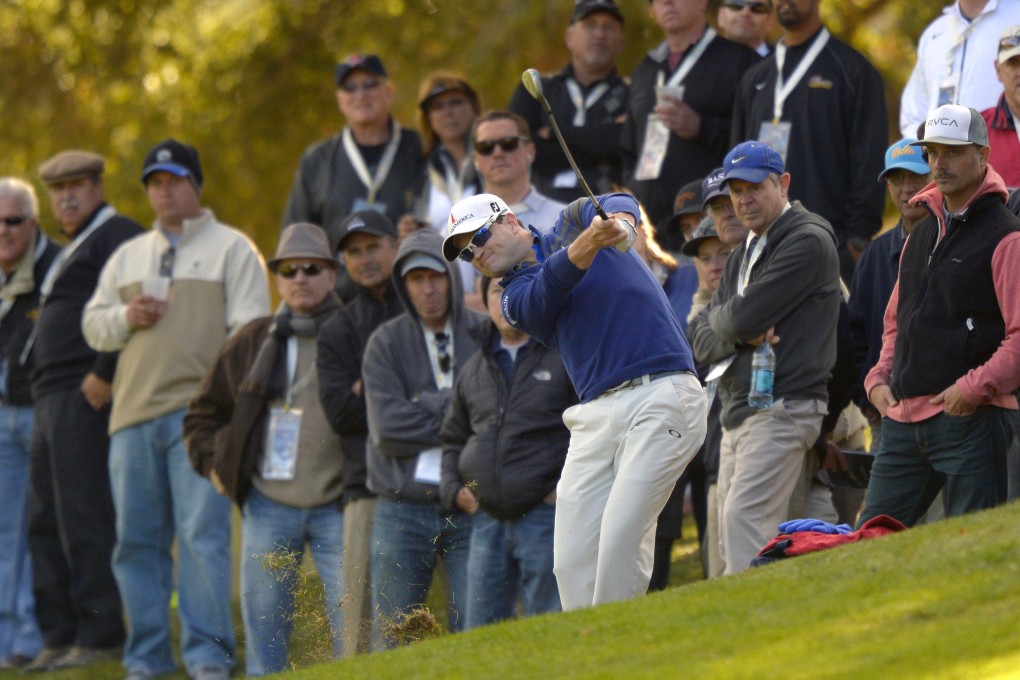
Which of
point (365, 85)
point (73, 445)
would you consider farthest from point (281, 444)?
point (365, 85)

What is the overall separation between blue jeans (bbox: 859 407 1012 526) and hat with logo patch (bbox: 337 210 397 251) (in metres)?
3.78

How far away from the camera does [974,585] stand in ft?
20.7

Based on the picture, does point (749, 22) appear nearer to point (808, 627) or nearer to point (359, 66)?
point (359, 66)

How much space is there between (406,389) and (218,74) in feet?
25.3

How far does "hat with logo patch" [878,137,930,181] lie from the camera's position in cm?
886

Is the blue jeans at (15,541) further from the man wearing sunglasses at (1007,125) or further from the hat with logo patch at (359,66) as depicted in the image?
the man wearing sunglasses at (1007,125)

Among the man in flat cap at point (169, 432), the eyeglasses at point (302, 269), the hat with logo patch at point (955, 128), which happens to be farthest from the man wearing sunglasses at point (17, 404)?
the hat with logo patch at point (955, 128)

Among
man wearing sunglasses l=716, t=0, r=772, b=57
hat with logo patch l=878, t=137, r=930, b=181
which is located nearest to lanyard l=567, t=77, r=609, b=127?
man wearing sunglasses l=716, t=0, r=772, b=57

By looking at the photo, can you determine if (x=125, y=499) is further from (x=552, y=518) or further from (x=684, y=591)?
(x=684, y=591)

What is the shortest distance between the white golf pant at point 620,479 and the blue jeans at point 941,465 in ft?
3.41

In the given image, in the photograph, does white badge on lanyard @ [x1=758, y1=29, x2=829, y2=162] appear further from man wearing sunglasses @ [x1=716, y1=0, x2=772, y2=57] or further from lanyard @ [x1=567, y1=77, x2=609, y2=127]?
lanyard @ [x1=567, y1=77, x2=609, y2=127]

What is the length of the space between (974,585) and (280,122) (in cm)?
1171

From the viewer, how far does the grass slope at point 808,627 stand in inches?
227

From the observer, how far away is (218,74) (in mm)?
16641
